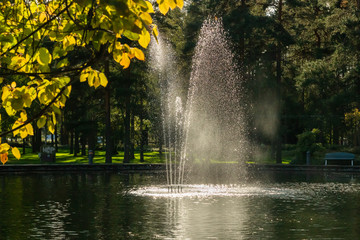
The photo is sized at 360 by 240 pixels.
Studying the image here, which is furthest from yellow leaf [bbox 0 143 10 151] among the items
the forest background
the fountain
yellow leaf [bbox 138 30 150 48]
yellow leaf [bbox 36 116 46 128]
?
the fountain

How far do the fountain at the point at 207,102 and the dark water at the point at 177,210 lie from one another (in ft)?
49.5

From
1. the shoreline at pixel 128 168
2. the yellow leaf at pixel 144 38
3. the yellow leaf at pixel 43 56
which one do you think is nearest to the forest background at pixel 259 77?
the shoreline at pixel 128 168

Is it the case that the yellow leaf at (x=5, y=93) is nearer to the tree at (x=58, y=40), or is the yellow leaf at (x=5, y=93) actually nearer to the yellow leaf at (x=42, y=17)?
the tree at (x=58, y=40)

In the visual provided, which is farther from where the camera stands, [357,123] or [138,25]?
[357,123]

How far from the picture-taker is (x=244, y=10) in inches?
1797

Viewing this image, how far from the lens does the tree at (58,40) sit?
12.3ft

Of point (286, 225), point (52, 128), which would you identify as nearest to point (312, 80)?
point (286, 225)

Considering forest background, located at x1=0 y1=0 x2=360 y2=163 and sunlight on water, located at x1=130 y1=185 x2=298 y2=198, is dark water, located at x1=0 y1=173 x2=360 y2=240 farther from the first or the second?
forest background, located at x1=0 y1=0 x2=360 y2=163

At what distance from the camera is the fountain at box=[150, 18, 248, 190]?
42.5 meters

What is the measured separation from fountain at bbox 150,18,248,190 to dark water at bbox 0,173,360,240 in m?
15.1

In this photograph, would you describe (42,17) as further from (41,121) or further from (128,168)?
(128,168)

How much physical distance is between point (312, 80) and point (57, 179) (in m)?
23.9

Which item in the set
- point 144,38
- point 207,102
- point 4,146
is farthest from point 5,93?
point 207,102

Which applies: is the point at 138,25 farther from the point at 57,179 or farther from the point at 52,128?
the point at 57,179
